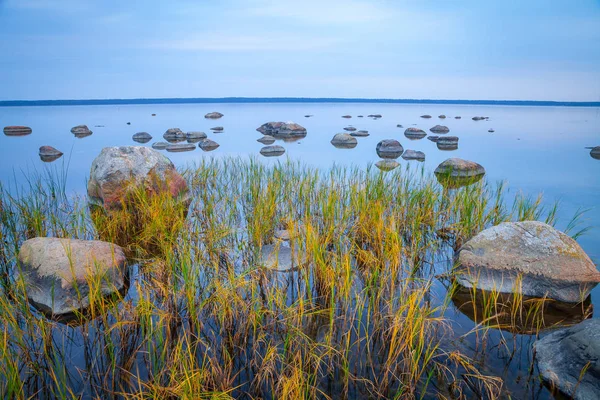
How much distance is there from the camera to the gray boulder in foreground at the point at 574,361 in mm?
2803

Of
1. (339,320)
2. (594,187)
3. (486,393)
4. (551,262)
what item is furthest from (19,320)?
(594,187)

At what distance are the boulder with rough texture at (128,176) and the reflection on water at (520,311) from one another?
17.8 ft

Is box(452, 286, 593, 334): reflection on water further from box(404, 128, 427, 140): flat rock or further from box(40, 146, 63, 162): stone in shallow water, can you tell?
box(404, 128, 427, 140): flat rock

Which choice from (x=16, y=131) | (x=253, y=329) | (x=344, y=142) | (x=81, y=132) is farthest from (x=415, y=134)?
(x=16, y=131)

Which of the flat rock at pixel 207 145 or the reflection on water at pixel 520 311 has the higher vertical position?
the flat rock at pixel 207 145

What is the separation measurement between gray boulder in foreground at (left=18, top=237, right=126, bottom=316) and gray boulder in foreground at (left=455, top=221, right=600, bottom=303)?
402cm

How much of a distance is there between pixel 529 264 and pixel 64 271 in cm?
521

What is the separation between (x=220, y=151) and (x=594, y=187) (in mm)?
14896

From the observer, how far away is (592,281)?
430cm

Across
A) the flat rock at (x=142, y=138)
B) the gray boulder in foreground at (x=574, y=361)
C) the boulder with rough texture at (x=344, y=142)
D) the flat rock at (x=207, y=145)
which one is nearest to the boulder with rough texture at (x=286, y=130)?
the boulder with rough texture at (x=344, y=142)

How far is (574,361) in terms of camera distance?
9.61 ft

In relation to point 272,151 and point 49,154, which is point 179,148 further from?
point 49,154

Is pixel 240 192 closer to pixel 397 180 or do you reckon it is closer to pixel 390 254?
pixel 397 180

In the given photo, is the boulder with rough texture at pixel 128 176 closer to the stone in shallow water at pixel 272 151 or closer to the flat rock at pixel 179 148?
the stone in shallow water at pixel 272 151
